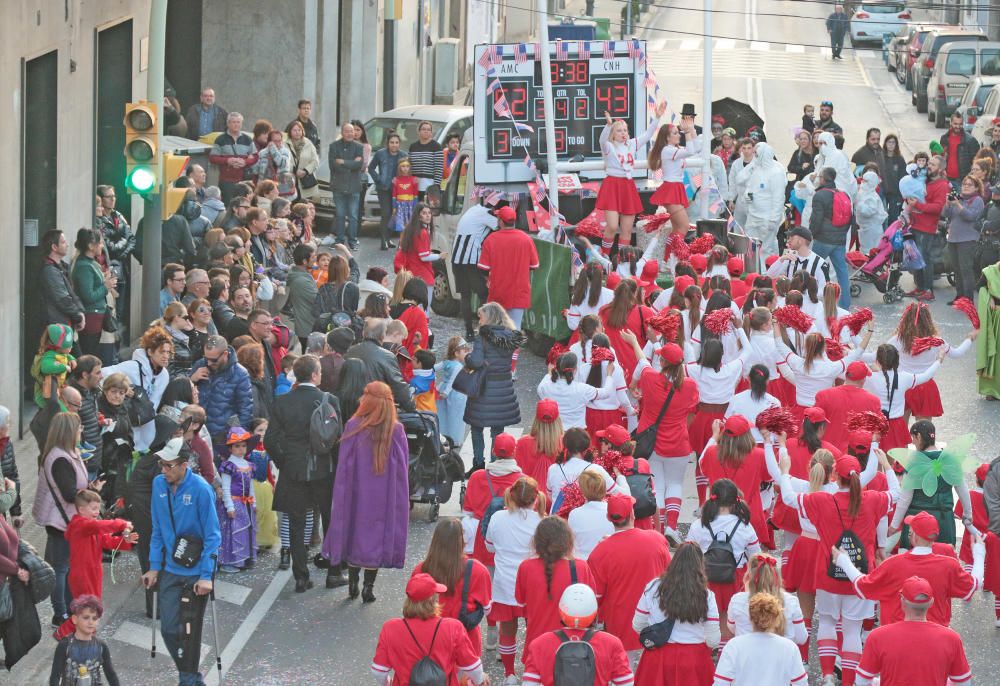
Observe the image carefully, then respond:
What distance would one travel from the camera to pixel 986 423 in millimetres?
17719

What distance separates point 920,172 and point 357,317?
9601mm

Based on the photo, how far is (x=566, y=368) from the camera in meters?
13.6

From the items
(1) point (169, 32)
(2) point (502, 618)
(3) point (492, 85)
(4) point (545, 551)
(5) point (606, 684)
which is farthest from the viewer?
(1) point (169, 32)

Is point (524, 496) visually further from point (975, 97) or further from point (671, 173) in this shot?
point (975, 97)

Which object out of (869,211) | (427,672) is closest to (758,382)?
(427,672)

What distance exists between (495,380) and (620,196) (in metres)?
5.75

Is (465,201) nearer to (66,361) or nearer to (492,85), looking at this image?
(492,85)

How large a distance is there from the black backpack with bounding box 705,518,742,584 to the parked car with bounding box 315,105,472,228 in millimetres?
15277

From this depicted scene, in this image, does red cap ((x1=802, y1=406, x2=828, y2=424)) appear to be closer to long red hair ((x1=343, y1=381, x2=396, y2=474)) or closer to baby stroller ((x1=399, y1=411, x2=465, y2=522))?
long red hair ((x1=343, y1=381, x2=396, y2=474))

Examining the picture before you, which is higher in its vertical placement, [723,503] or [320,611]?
[723,503]

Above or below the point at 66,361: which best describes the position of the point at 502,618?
below

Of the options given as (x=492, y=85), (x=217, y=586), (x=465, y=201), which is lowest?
(x=217, y=586)

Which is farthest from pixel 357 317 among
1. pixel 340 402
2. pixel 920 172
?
pixel 920 172

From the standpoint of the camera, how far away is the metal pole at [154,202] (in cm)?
1502
